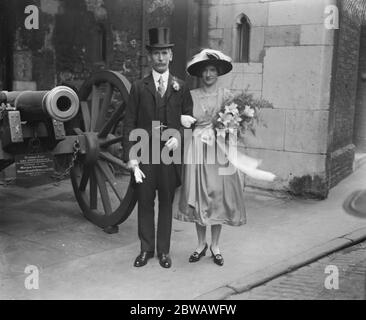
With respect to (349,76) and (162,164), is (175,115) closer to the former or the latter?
(162,164)

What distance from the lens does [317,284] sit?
4176 mm

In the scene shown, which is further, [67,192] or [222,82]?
[222,82]

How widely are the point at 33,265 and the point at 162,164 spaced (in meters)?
1.28

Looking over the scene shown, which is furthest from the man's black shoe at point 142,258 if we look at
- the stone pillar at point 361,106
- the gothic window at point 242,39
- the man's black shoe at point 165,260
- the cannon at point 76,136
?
the stone pillar at point 361,106

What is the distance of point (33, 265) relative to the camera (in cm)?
433

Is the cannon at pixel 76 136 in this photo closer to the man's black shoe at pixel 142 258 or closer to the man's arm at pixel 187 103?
the man's black shoe at pixel 142 258

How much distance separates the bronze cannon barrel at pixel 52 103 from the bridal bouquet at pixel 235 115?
1.23 meters

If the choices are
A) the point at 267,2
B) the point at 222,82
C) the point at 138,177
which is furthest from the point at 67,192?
the point at 267,2

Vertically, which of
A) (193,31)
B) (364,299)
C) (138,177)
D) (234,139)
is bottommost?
(364,299)

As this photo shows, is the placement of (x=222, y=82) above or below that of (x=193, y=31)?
below

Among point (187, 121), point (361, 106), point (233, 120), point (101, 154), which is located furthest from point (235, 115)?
point (361, 106)

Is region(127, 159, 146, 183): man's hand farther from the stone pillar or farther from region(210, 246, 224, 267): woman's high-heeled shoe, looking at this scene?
the stone pillar

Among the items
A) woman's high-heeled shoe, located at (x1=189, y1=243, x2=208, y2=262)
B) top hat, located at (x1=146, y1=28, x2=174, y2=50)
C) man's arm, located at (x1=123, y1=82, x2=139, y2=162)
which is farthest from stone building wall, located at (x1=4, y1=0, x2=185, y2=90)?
woman's high-heeled shoe, located at (x1=189, y1=243, x2=208, y2=262)

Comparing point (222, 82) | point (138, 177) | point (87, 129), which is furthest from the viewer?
point (222, 82)
